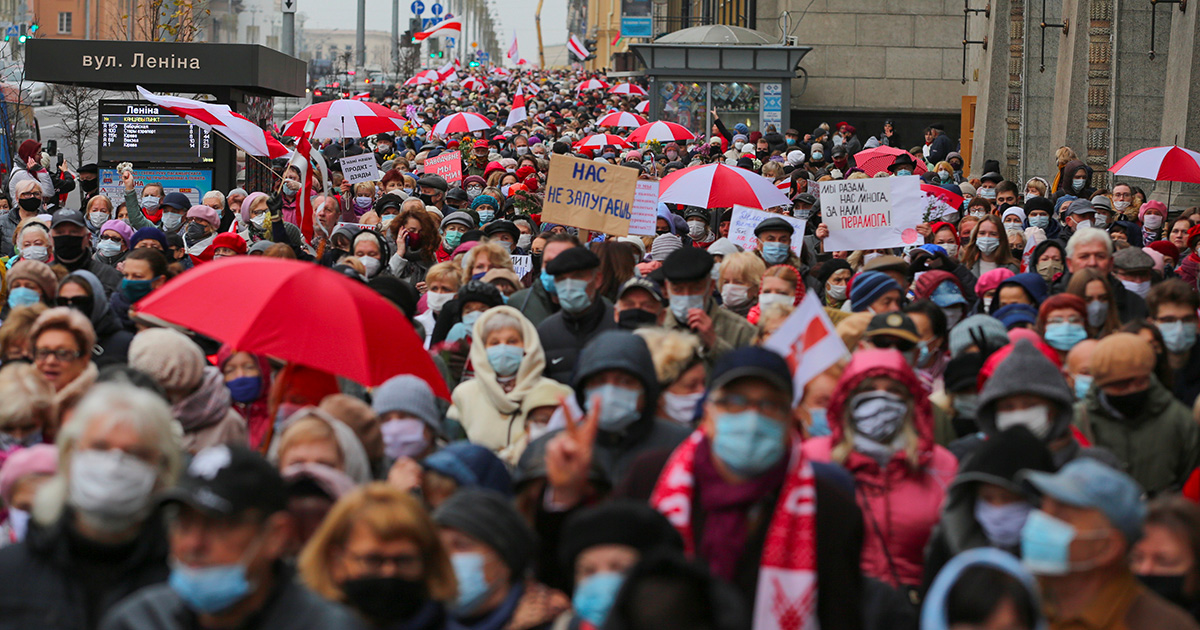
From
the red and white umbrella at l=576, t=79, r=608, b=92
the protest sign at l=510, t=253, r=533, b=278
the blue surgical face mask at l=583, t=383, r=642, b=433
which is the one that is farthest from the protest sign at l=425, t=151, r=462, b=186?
the red and white umbrella at l=576, t=79, r=608, b=92

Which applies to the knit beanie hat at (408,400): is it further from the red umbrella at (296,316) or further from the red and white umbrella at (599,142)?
the red and white umbrella at (599,142)

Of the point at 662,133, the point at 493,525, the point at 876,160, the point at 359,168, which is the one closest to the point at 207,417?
the point at 493,525

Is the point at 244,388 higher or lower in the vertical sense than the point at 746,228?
lower

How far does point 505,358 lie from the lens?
21.7ft

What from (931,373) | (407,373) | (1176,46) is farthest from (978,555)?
(1176,46)

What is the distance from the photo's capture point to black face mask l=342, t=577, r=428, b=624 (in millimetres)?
3828

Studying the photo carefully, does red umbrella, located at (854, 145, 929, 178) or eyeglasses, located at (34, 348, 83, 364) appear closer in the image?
eyeglasses, located at (34, 348, 83, 364)

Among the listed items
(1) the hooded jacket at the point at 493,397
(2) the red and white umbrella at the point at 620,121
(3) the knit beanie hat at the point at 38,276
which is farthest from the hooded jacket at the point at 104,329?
(2) the red and white umbrella at the point at 620,121

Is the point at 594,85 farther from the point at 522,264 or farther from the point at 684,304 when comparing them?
the point at 684,304

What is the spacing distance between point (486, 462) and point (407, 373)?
112 cm

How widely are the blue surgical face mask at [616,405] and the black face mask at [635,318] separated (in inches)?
Answer: 86.0

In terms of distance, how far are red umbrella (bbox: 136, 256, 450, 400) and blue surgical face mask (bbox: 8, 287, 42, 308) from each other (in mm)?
2383

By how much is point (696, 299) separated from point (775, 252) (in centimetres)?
334

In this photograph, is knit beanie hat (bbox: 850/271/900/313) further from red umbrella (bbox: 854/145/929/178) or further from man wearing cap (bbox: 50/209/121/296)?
red umbrella (bbox: 854/145/929/178)
